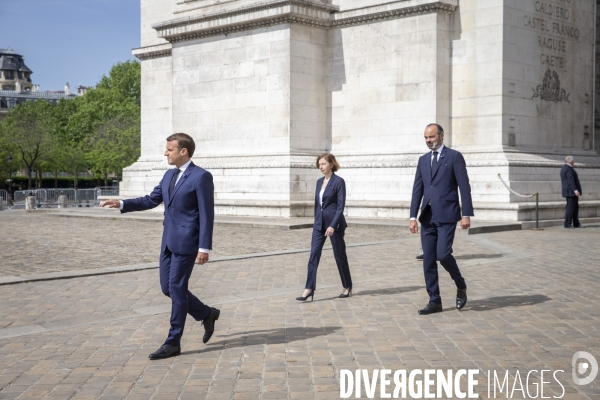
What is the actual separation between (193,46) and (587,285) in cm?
1926

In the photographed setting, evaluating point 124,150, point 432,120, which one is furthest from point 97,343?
point 124,150

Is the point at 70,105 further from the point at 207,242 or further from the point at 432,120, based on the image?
the point at 207,242

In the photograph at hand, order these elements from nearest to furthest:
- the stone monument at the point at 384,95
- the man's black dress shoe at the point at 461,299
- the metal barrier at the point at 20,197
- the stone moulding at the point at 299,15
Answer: the man's black dress shoe at the point at 461,299
the stone monument at the point at 384,95
the stone moulding at the point at 299,15
the metal barrier at the point at 20,197

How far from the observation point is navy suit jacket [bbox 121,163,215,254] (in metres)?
7.06

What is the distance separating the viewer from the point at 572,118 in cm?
2477

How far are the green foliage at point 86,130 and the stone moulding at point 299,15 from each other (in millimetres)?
41332

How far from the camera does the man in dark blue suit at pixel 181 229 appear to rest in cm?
704

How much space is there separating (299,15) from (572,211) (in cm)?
988

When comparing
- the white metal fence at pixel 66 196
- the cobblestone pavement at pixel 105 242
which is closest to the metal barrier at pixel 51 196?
the white metal fence at pixel 66 196

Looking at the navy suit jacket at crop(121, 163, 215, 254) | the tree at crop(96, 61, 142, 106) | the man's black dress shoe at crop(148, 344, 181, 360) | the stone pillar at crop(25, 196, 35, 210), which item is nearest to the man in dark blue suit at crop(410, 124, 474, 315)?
the navy suit jacket at crop(121, 163, 215, 254)

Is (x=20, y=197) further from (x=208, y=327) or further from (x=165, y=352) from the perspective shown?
(x=165, y=352)

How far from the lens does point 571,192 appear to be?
2078 cm

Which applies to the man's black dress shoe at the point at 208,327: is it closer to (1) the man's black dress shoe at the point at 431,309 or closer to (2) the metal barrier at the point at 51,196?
(1) the man's black dress shoe at the point at 431,309

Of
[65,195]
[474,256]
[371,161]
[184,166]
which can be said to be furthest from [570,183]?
[65,195]
